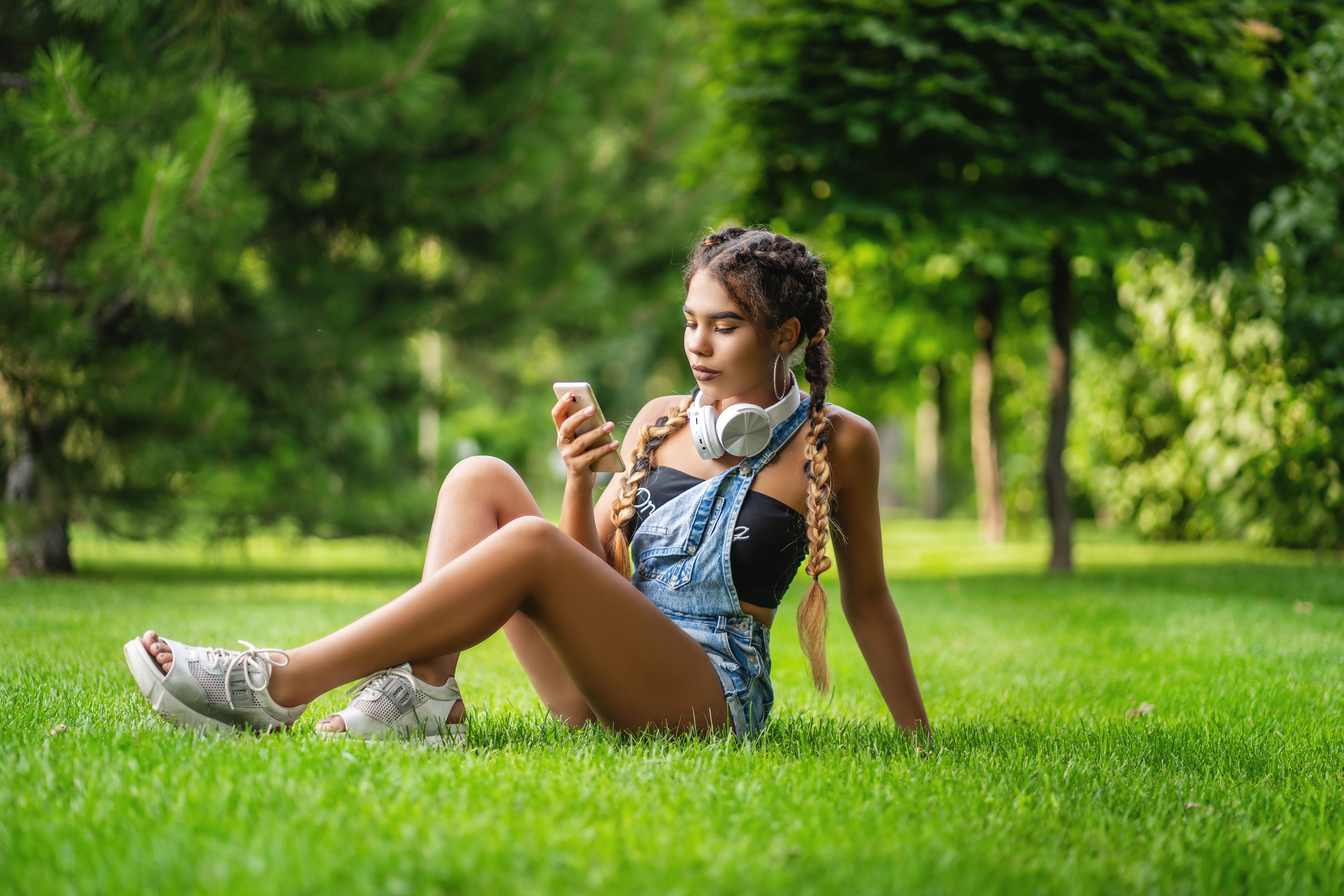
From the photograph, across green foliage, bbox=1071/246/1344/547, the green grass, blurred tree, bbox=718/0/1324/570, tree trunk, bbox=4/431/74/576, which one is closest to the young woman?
the green grass

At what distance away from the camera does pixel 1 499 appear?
7.67 metres

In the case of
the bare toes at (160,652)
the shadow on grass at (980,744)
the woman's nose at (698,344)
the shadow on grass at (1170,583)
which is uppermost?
the woman's nose at (698,344)

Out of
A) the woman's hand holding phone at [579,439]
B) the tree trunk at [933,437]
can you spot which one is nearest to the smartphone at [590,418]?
the woman's hand holding phone at [579,439]

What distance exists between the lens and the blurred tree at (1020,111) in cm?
756

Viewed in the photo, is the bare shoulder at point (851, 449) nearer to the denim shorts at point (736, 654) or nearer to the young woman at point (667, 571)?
the young woman at point (667, 571)

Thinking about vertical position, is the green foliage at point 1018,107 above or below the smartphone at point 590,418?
above

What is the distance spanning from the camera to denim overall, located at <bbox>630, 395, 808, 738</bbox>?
9.72ft

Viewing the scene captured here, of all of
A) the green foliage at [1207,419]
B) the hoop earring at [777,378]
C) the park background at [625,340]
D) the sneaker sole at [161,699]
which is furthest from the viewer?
the green foliage at [1207,419]

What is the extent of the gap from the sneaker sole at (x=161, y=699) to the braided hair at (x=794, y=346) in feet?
3.65

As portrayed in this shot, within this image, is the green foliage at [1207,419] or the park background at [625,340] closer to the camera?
the park background at [625,340]

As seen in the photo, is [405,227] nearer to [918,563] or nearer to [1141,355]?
[918,563]

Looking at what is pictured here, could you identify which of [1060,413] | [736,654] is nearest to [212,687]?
[736,654]

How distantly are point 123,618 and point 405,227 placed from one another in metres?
4.43

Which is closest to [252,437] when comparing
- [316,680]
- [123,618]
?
[123,618]
